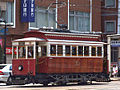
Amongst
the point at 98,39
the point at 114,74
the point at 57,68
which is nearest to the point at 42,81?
the point at 57,68

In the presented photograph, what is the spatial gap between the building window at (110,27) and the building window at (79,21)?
453 cm

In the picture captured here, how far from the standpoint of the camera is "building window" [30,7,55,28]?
47812mm

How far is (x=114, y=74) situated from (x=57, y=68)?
1650cm

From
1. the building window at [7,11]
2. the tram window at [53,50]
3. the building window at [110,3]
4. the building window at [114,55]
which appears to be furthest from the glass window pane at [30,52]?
the building window at [110,3]

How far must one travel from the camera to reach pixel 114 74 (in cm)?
4309

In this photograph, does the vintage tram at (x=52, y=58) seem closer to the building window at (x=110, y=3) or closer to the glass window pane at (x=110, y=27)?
the glass window pane at (x=110, y=27)

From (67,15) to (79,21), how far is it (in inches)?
110

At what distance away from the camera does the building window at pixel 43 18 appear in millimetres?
47812

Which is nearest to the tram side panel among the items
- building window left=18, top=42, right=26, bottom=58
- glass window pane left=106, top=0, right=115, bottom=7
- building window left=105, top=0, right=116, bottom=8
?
building window left=18, top=42, right=26, bottom=58

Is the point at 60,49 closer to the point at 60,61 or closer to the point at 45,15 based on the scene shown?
the point at 60,61

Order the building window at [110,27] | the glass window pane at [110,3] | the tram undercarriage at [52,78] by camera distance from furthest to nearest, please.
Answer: the glass window pane at [110,3] < the building window at [110,27] < the tram undercarriage at [52,78]

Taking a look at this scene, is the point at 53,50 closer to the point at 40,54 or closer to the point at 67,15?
the point at 40,54

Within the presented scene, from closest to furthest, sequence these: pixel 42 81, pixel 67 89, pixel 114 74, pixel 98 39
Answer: pixel 67 89
pixel 42 81
pixel 98 39
pixel 114 74

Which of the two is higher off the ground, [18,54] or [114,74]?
[18,54]
